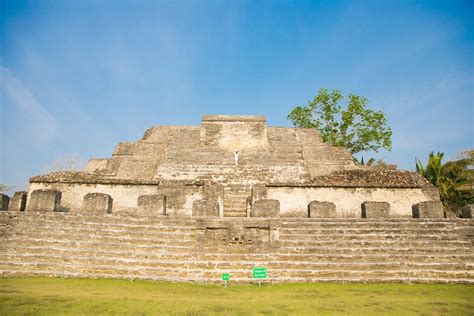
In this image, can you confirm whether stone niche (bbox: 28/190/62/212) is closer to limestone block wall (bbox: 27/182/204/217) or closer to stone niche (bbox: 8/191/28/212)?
stone niche (bbox: 8/191/28/212)

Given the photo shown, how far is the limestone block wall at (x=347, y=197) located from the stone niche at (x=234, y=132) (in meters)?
3.77

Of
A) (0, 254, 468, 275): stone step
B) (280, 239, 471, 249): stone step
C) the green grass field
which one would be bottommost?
the green grass field

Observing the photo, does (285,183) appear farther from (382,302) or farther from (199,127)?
(382,302)

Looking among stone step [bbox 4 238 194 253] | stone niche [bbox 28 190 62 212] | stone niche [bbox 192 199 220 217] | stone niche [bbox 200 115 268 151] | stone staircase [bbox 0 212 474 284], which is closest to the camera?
stone staircase [bbox 0 212 474 284]

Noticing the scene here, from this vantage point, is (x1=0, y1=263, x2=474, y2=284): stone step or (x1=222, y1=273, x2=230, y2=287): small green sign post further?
(x1=0, y1=263, x2=474, y2=284): stone step

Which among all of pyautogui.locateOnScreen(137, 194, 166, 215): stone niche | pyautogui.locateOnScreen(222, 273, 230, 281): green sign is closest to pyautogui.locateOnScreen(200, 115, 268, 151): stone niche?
pyautogui.locateOnScreen(137, 194, 166, 215): stone niche

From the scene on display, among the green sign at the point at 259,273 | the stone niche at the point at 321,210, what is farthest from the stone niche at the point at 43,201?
the stone niche at the point at 321,210

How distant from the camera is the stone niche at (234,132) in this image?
17.4 meters

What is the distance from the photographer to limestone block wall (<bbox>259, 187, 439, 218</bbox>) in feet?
46.1

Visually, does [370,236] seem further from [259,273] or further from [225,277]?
[225,277]

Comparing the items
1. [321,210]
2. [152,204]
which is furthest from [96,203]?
[321,210]

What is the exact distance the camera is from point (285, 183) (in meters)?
14.2

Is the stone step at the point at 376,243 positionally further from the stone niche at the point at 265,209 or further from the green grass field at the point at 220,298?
the stone niche at the point at 265,209

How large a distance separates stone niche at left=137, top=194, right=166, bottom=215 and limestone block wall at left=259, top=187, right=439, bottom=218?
187 inches
